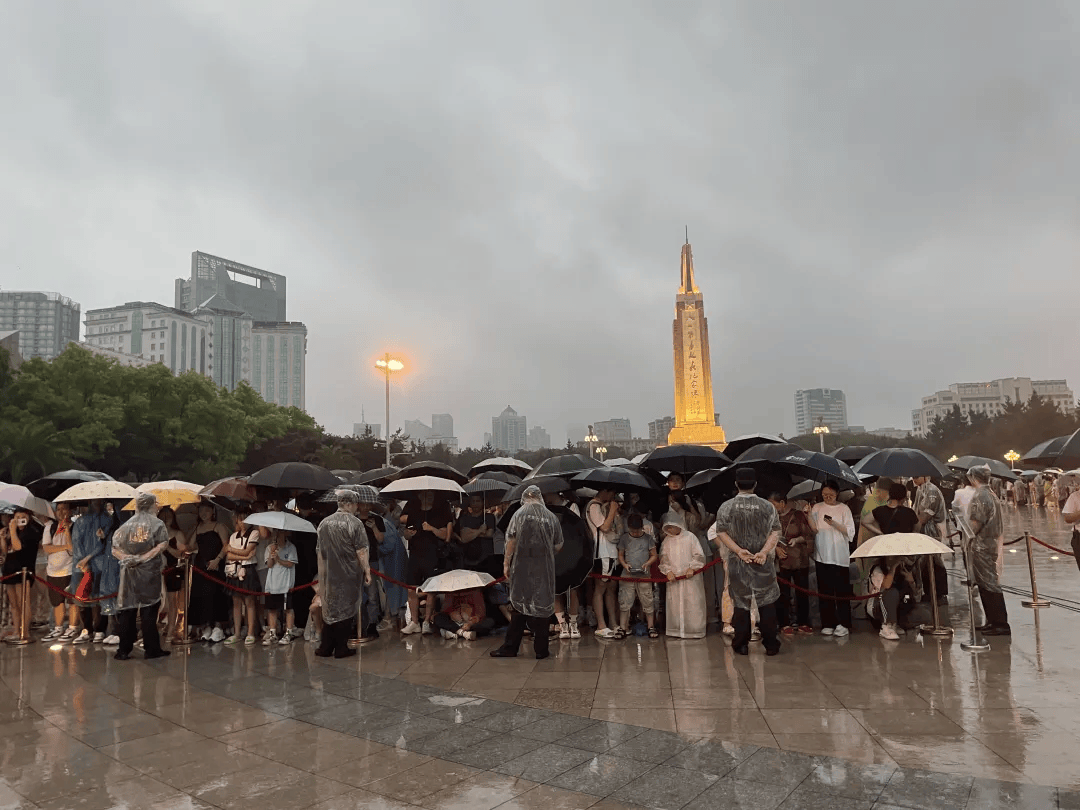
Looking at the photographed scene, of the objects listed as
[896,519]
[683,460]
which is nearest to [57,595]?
[683,460]

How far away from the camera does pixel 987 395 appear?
147 meters

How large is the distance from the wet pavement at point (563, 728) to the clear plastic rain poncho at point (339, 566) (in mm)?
577

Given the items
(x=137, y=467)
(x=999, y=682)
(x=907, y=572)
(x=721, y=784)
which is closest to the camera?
(x=721, y=784)

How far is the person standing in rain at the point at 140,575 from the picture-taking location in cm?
768

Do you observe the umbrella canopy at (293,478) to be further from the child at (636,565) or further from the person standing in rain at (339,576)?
the child at (636,565)

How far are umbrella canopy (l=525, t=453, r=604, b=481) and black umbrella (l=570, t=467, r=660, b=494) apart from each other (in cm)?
54

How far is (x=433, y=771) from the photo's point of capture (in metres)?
4.41

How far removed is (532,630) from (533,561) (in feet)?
2.44

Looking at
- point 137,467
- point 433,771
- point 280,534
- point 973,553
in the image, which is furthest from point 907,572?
point 137,467

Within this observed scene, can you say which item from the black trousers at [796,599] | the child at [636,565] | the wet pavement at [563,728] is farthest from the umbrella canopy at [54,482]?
the black trousers at [796,599]

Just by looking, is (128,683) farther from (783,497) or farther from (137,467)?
(137,467)

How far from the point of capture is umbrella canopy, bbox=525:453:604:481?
9.07 meters

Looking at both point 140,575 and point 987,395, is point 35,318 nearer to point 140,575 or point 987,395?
Result: point 140,575

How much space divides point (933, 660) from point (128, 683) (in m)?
7.55
